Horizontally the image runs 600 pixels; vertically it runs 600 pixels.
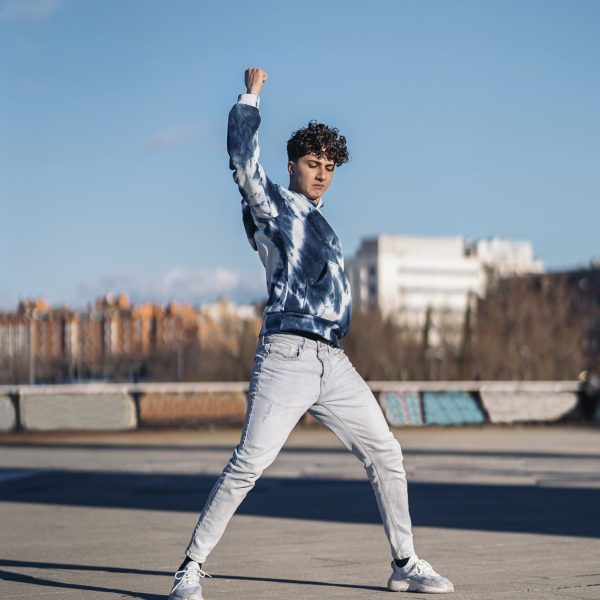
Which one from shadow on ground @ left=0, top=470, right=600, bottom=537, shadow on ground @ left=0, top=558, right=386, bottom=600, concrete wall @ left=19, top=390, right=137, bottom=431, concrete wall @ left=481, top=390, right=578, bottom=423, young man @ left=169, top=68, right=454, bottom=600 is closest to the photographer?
young man @ left=169, top=68, right=454, bottom=600

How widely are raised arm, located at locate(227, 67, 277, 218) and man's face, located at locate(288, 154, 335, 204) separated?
12.4 inches

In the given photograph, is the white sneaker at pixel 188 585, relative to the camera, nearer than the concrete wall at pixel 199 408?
Yes

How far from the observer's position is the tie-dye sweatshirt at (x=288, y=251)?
20.4ft

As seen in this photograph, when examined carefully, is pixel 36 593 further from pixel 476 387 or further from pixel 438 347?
pixel 438 347

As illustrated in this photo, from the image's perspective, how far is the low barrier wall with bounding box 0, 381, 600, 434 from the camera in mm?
31625

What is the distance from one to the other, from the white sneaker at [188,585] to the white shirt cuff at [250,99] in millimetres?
2020

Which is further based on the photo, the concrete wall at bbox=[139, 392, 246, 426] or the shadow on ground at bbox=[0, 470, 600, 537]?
the concrete wall at bbox=[139, 392, 246, 426]

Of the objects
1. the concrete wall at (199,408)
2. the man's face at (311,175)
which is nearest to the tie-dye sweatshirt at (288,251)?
the man's face at (311,175)

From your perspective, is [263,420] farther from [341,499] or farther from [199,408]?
[199,408]

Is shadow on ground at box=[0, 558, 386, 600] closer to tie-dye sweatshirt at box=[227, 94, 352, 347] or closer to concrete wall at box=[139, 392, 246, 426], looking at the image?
tie-dye sweatshirt at box=[227, 94, 352, 347]

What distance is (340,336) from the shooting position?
21.6ft

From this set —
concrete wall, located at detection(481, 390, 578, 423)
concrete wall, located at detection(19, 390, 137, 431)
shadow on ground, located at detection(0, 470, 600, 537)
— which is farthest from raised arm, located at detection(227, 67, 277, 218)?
concrete wall, located at detection(481, 390, 578, 423)

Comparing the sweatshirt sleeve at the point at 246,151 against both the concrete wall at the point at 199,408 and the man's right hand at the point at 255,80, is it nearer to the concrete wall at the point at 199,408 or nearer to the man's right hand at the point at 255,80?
the man's right hand at the point at 255,80

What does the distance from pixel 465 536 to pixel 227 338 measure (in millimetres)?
55532
